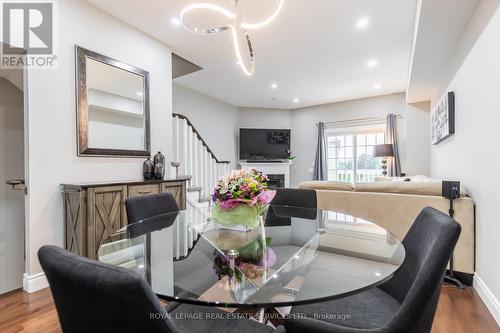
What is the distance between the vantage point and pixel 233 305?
893 millimetres

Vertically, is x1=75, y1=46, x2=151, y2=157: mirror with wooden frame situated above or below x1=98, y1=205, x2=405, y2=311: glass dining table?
above

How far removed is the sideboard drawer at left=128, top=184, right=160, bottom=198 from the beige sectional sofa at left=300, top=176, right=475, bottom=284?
1.95 m

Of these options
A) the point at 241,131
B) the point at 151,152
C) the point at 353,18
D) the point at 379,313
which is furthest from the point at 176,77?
the point at 379,313

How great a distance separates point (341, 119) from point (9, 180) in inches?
256

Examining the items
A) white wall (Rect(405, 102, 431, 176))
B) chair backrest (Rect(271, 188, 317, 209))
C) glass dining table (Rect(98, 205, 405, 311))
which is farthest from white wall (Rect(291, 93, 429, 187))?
glass dining table (Rect(98, 205, 405, 311))

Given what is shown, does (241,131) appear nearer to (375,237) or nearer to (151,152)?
(151,152)

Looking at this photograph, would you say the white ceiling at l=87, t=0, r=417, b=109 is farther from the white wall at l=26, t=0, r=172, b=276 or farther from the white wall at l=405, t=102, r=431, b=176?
the white wall at l=405, t=102, r=431, b=176

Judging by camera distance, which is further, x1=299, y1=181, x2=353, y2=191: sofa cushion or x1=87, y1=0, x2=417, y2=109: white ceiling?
x1=299, y1=181, x2=353, y2=191: sofa cushion

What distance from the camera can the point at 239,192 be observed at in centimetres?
158

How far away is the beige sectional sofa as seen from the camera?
229 centimetres

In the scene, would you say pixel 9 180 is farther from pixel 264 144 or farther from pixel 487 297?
pixel 264 144

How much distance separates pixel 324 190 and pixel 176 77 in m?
3.43

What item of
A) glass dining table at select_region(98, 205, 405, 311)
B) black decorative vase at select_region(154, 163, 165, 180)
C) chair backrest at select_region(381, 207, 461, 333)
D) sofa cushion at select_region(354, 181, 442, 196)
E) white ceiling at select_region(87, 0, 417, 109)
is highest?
white ceiling at select_region(87, 0, 417, 109)

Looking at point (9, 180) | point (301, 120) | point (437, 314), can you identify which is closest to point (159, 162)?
point (9, 180)
